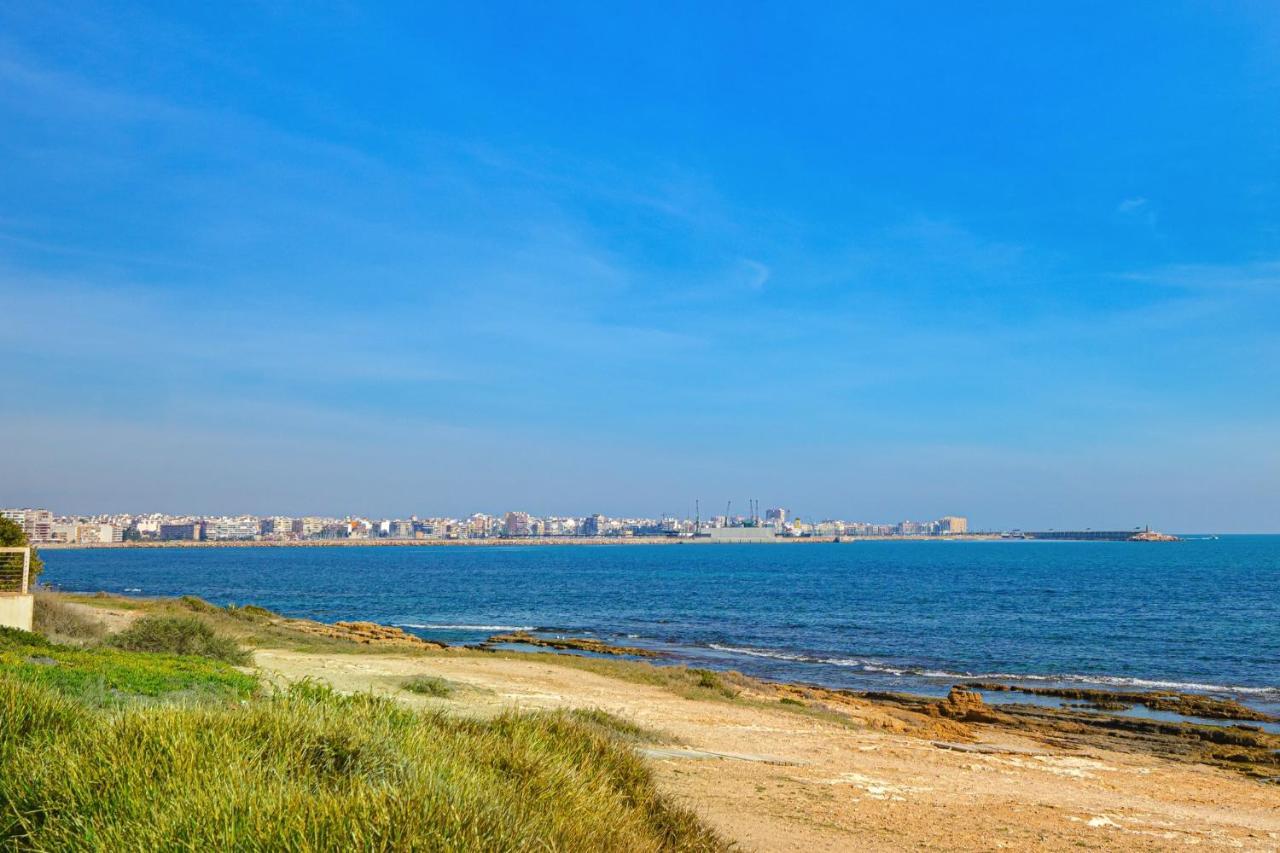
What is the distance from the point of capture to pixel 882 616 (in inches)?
2259

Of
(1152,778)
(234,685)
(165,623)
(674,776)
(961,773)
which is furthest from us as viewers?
(165,623)

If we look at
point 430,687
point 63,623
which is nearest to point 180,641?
point 63,623

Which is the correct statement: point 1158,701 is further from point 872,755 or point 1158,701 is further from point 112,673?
point 112,673

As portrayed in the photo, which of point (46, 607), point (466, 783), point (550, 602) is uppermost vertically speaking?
point (466, 783)

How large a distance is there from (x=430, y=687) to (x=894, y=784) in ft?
32.8

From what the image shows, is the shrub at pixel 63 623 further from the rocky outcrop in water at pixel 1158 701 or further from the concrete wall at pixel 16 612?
the rocky outcrop in water at pixel 1158 701

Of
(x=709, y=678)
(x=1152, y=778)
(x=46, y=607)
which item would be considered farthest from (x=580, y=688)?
(x=46, y=607)

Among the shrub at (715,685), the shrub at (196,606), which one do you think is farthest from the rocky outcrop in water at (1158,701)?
the shrub at (196,606)

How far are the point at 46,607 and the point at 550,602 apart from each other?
46092 millimetres

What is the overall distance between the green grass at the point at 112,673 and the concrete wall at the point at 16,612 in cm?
280

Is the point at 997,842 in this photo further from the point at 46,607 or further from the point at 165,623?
the point at 46,607

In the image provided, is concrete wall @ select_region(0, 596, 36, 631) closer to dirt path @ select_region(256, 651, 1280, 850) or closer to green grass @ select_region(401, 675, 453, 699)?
dirt path @ select_region(256, 651, 1280, 850)

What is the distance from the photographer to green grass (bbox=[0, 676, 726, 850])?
4.68m

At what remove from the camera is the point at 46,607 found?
27422 mm
